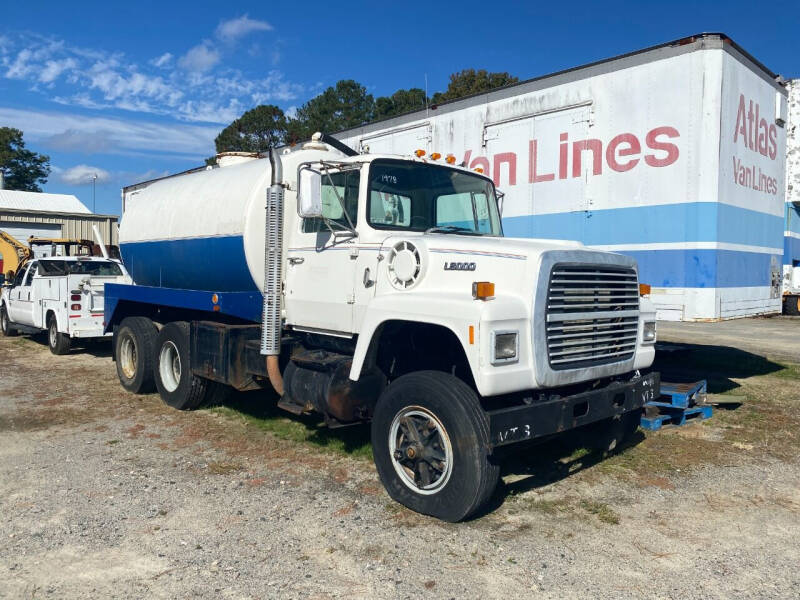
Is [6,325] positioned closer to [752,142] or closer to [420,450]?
[420,450]

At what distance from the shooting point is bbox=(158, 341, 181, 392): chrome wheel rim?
783 centimetres

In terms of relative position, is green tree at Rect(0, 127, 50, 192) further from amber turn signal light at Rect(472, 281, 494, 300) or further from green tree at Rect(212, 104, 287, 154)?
amber turn signal light at Rect(472, 281, 494, 300)

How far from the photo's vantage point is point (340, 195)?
559 centimetres

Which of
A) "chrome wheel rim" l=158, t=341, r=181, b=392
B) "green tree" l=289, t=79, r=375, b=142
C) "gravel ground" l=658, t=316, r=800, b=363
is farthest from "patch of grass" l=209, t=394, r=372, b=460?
"green tree" l=289, t=79, r=375, b=142

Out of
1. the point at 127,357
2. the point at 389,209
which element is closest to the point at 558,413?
the point at 389,209

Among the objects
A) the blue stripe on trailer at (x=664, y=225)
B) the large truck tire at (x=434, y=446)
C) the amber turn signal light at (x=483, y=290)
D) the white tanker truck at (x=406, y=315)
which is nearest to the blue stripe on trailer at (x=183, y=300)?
the white tanker truck at (x=406, y=315)

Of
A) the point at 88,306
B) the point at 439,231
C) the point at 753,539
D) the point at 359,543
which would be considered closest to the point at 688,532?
the point at 753,539

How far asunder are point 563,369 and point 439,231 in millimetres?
1697

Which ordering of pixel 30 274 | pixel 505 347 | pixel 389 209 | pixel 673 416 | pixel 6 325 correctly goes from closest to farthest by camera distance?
1. pixel 505 347
2. pixel 389 209
3. pixel 673 416
4. pixel 30 274
5. pixel 6 325

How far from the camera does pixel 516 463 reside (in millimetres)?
5770

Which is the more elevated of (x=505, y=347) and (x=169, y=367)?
(x=505, y=347)

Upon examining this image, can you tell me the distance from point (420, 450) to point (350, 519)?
2.19 feet

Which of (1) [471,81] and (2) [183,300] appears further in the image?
(1) [471,81]

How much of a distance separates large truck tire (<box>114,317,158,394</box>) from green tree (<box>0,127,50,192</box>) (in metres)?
66.4
